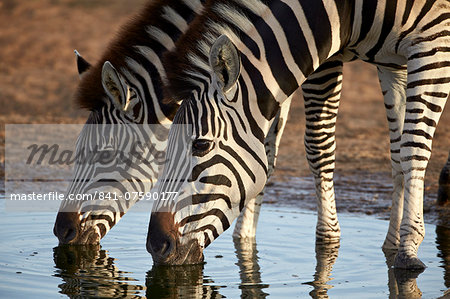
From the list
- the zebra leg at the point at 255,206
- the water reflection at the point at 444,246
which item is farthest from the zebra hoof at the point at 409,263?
the zebra leg at the point at 255,206

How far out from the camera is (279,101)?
18.6 feet

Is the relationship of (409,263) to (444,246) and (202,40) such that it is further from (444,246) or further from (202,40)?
(202,40)

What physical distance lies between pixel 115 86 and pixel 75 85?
11.5 meters

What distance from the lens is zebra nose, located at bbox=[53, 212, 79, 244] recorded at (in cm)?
642

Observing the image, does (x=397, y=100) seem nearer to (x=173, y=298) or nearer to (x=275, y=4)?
(x=275, y=4)

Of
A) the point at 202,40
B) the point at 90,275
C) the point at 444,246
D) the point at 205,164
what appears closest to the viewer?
the point at 205,164

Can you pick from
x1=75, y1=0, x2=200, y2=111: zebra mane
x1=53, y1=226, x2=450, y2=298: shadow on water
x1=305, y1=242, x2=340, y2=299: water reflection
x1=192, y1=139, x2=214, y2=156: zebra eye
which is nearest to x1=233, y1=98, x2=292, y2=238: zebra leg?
x1=305, y1=242, x2=340, y2=299: water reflection

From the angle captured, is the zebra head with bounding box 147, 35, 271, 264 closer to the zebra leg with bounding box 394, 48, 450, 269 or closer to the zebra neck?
the zebra neck

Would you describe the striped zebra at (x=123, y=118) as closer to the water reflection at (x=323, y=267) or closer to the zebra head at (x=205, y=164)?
the zebra head at (x=205, y=164)

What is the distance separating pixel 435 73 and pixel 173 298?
2.73 m

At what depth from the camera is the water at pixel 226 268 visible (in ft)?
17.4

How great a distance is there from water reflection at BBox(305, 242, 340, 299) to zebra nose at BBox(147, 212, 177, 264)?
3.51 ft

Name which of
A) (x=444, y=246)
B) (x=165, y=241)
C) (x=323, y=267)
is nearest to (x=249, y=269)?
(x=323, y=267)

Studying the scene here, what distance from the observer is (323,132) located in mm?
7258
